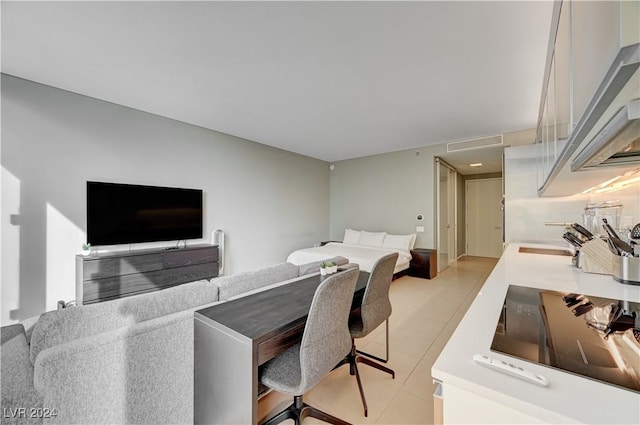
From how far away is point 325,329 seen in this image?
133 centimetres

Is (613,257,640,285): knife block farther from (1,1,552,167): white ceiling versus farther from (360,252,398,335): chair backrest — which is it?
(1,1,552,167): white ceiling

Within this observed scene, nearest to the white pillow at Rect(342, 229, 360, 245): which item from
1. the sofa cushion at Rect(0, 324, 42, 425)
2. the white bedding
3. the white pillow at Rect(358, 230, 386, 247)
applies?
the white pillow at Rect(358, 230, 386, 247)

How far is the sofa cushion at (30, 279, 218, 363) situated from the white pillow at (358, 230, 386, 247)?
4396mm

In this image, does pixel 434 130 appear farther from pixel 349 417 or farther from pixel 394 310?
pixel 349 417

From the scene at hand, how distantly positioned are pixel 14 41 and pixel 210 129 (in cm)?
226

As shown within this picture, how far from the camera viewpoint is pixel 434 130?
4289 millimetres

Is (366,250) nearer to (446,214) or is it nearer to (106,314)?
(446,214)

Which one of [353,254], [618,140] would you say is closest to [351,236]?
[353,254]

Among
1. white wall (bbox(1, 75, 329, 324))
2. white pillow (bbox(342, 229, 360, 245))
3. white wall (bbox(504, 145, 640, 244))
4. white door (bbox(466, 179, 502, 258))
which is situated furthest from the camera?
white door (bbox(466, 179, 502, 258))

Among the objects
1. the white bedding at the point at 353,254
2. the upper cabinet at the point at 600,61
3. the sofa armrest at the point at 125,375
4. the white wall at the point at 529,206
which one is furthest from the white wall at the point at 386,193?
the sofa armrest at the point at 125,375

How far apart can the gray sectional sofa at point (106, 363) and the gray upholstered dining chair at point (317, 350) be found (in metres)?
0.49

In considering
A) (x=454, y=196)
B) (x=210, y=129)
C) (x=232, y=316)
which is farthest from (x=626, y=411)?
(x=454, y=196)

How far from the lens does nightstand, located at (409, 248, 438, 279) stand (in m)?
4.82

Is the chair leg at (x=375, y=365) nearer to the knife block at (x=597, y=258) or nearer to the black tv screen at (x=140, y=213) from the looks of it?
the knife block at (x=597, y=258)
